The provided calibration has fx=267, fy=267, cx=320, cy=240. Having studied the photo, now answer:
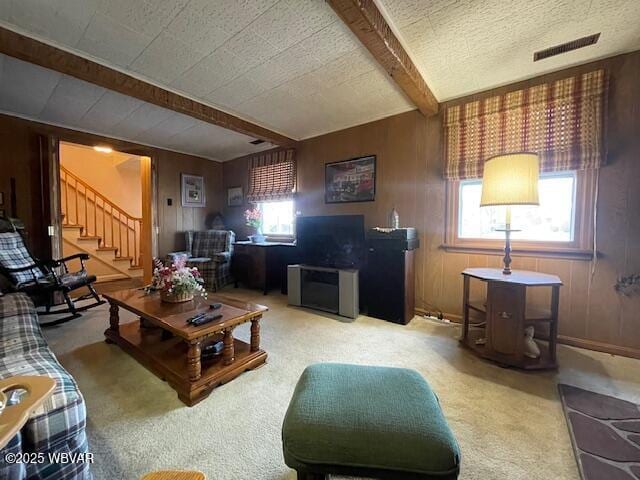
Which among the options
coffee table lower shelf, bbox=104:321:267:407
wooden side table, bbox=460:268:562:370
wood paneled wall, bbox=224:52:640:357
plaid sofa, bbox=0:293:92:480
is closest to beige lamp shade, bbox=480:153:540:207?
wooden side table, bbox=460:268:562:370

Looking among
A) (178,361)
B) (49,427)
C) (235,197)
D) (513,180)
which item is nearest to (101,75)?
(178,361)

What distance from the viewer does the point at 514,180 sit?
78.5 inches

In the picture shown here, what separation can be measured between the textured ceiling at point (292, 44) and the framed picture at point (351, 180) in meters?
0.71

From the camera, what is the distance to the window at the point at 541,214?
2.38 metres

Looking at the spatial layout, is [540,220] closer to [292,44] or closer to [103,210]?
[292,44]

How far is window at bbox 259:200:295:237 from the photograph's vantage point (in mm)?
4543

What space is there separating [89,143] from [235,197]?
223 cm

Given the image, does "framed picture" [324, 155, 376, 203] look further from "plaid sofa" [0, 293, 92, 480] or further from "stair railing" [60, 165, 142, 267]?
"stair railing" [60, 165, 142, 267]

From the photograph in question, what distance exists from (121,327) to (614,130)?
4.53 metres

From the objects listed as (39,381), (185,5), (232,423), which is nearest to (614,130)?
(185,5)

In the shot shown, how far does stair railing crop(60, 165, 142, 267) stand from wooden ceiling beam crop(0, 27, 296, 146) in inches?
154

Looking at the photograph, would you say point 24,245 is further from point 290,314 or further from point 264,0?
point 264,0

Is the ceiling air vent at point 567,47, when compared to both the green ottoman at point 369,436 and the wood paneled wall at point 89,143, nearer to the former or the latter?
the green ottoman at point 369,436

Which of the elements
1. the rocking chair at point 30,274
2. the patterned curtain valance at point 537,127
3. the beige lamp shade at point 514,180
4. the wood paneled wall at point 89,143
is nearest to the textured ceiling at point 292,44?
the patterned curtain valance at point 537,127
